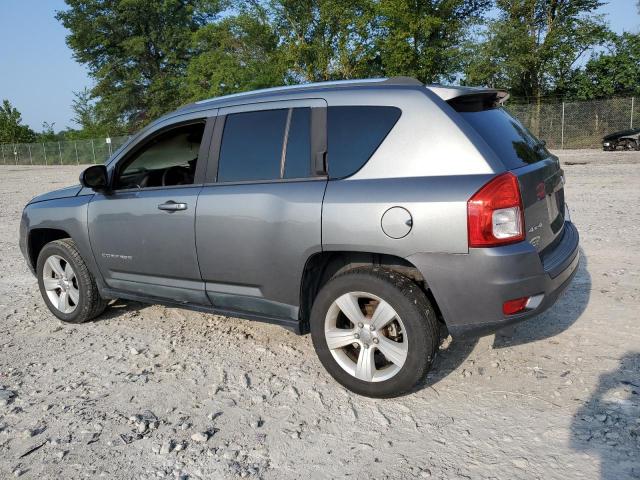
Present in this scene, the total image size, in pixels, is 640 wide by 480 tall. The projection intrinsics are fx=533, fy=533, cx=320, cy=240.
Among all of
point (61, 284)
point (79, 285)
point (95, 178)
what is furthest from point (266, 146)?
point (61, 284)

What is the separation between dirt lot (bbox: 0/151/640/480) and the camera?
8.63 feet

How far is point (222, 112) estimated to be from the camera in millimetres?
3842

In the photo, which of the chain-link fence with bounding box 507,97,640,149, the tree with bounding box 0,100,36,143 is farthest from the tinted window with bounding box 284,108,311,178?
the tree with bounding box 0,100,36,143

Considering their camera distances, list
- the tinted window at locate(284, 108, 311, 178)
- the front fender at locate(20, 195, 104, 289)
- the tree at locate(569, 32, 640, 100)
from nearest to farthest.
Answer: the tinted window at locate(284, 108, 311, 178) → the front fender at locate(20, 195, 104, 289) → the tree at locate(569, 32, 640, 100)

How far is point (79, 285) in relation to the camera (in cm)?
459

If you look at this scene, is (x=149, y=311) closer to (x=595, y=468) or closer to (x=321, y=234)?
(x=321, y=234)

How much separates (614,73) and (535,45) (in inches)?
192

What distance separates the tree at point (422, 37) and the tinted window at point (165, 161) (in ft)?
102

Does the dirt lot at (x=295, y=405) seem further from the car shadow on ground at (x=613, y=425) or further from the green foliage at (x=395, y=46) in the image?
the green foliage at (x=395, y=46)

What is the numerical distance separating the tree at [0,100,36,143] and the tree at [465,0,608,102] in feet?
175

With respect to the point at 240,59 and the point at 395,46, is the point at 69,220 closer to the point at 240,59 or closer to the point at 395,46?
the point at 395,46

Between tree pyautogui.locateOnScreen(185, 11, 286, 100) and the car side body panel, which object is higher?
tree pyautogui.locateOnScreen(185, 11, 286, 100)

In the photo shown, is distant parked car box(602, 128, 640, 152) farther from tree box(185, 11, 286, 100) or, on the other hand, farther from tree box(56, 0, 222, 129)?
tree box(56, 0, 222, 129)

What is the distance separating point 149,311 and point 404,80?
3.19m
